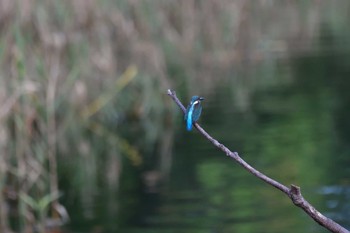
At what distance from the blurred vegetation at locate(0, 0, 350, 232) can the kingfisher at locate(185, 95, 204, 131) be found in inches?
151

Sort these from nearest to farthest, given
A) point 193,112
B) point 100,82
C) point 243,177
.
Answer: point 193,112
point 243,177
point 100,82

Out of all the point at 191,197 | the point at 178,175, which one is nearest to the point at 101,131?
the point at 178,175

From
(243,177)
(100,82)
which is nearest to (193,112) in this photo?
(243,177)

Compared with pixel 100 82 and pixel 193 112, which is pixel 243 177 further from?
pixel 193 112

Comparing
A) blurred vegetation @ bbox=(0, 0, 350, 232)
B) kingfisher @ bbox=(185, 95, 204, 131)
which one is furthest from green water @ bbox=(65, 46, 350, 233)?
kingfisher @ bbox=(185, 95, 204, 131)

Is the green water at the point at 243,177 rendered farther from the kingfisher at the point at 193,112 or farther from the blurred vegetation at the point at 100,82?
the kingfisher at the point at 193,112

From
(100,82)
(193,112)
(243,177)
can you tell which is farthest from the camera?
(100,82)

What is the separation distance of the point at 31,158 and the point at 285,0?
1111 cm

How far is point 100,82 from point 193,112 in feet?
22.6

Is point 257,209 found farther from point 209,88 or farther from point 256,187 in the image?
point 209,88

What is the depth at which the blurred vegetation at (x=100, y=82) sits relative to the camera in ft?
20.2

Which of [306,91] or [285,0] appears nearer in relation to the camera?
[306,91]

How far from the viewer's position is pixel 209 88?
10297 millimetres

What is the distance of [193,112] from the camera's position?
1738 mm
